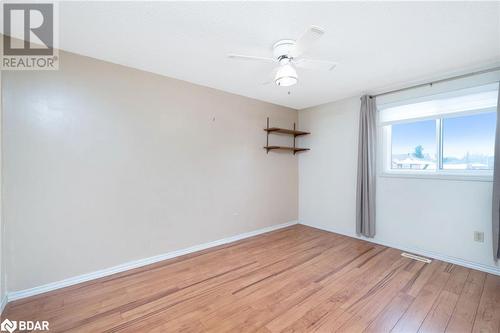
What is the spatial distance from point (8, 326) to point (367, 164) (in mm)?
4218

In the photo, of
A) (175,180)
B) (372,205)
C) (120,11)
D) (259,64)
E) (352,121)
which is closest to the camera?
(120,11)

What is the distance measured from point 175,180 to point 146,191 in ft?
1.25

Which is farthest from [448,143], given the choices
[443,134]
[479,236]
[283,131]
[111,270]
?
[111,270]

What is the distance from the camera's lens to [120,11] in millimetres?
1622

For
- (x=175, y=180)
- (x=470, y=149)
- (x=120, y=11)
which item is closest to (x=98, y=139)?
(x=175, y=180)

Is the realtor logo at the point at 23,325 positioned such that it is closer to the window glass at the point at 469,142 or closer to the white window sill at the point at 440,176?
the white window sill at the point at 440,176

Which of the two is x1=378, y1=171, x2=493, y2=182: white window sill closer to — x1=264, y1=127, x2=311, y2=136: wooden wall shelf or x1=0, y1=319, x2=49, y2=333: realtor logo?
x1=264, y1=127, x2=311, y2=136: wooden wall shelf

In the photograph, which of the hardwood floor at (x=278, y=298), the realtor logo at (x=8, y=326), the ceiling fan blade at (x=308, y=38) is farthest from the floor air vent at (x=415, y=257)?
the realtor logo at (x=8, y=326)

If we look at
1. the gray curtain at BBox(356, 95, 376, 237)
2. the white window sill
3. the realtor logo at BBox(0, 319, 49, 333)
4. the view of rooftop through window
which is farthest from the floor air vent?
the realtor logo at BBox(0, 319, 49, 333)

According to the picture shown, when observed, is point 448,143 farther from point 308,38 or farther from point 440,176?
point 308,38

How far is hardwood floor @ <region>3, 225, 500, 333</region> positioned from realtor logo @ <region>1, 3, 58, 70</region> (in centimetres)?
221

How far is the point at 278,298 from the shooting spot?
1962 millimetres

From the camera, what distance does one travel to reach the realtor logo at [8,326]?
1578mm

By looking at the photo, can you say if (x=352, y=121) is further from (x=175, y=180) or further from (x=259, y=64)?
(x=175, y=180)
